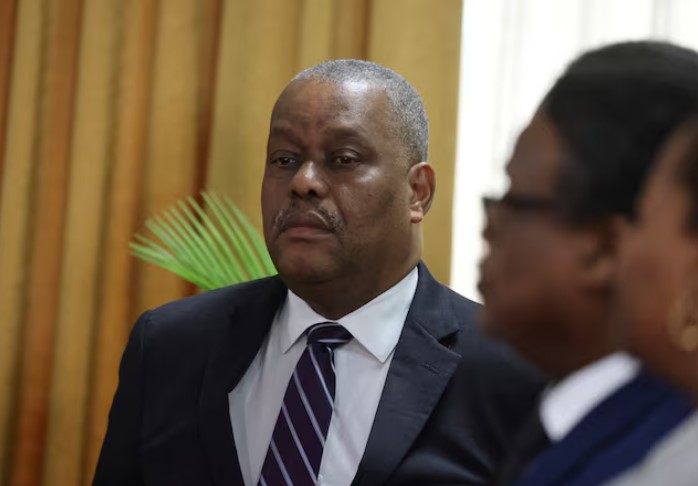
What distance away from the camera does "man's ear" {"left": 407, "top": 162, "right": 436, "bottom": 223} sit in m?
1.87

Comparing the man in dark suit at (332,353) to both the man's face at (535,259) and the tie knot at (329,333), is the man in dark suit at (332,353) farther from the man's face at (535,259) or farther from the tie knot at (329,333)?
the man's face at (535,259)

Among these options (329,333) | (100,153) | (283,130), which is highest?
(283,130)

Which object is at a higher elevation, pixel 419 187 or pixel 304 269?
pixel 419 187

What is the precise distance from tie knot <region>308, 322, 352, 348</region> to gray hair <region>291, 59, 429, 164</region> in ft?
1.17

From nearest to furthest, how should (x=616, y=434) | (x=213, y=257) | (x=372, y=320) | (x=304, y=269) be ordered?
(x=616, y=434) < (x=304, y=269) < (x=372, y=320) < (x=213, y=257)

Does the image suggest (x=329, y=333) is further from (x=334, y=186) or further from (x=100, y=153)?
(x=100, y=153)

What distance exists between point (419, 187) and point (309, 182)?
261 mm

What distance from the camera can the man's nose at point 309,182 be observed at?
173 centimetres

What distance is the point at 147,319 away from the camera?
192 cm

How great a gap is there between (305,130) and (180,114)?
115cm

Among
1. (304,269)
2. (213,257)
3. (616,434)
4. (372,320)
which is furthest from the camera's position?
(213,257)

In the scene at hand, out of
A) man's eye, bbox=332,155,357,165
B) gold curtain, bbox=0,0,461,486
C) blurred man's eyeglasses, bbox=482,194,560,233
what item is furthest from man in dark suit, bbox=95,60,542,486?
gold curtain, bbox=0,0,461,486

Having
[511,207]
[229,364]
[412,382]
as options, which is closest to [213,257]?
[229,364]

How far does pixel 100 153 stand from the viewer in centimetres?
289
